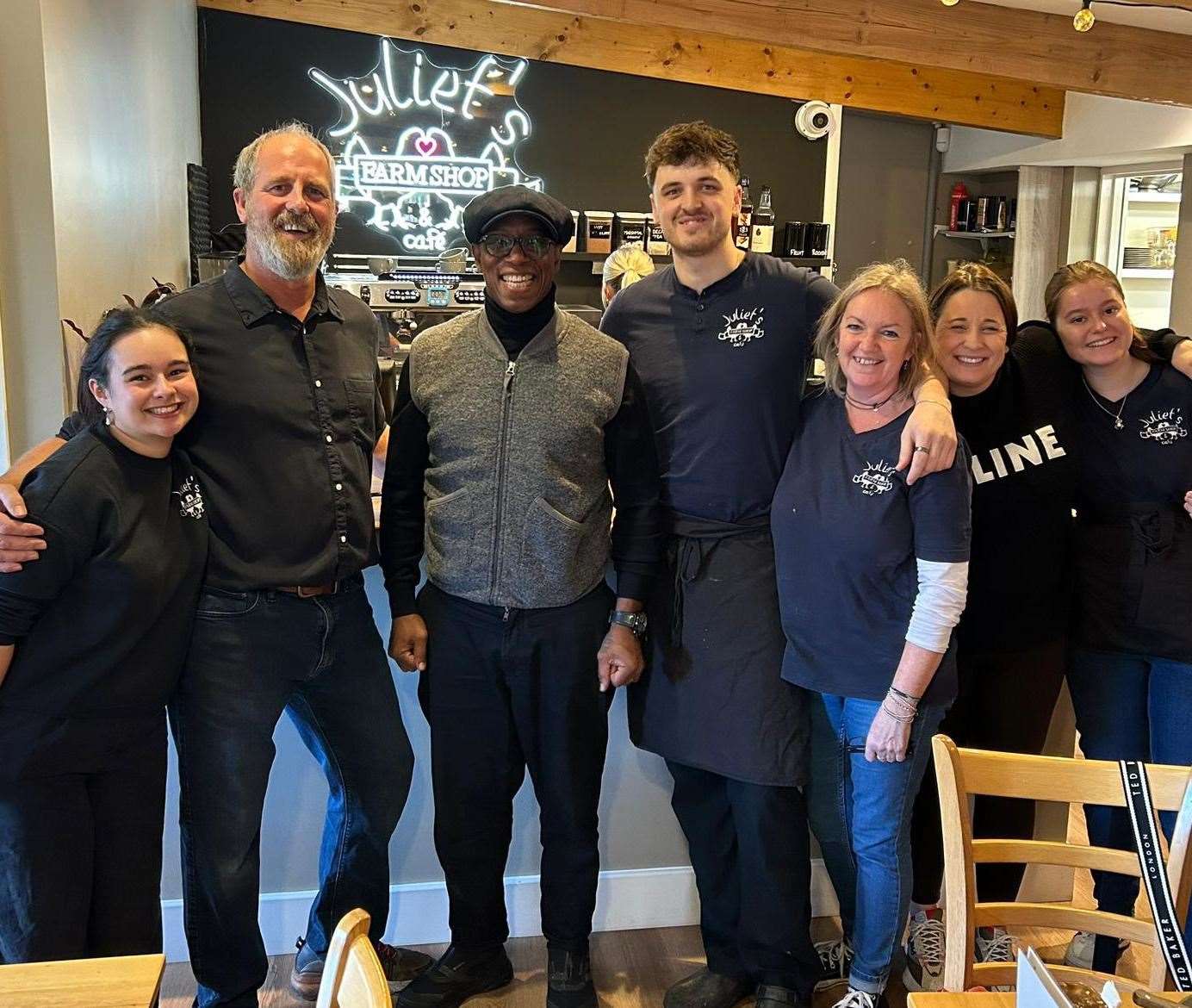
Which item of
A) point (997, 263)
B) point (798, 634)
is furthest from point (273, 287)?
point (997, 263)

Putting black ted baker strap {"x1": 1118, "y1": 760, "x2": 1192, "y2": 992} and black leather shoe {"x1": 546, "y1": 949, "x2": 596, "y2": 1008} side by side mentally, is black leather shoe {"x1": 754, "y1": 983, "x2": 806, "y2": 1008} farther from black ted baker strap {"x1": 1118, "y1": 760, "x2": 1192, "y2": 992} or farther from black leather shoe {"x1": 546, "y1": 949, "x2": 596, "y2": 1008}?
black ted baker strap {"x1": 1118, "y1": 760, "x2": 1192, "y2": 992}

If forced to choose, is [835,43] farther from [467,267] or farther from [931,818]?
[931,818]

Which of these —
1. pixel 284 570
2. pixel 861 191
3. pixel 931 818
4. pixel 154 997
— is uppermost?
pixel 861 191

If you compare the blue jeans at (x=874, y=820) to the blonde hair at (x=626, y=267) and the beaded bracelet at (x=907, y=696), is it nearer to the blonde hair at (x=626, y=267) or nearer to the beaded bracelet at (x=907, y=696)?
the beaded bracelet at (x=907, y=696)

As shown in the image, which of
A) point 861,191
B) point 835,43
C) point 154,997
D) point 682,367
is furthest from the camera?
point 861,191

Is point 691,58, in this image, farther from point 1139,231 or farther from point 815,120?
point 1139,231

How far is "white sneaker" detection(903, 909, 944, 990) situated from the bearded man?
1.37m

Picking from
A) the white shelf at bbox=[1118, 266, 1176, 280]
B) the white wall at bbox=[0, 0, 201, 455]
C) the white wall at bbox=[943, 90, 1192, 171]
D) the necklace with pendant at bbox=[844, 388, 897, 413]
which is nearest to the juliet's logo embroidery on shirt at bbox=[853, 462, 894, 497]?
the necklace with pendant at bbox=[844, 388, 897, 413]

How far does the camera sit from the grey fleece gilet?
6.52ft

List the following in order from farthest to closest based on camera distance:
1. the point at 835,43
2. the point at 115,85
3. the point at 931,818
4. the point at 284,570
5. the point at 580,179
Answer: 1. the point at 580,179
2. the point at 835,43
3. the point at 115,85
4. the point at 931,818
5. the point at 284,570

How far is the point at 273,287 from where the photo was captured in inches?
76.7

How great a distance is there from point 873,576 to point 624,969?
3.92 feet

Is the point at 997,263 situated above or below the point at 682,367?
above

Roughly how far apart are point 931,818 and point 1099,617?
23.0 inches
